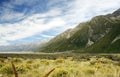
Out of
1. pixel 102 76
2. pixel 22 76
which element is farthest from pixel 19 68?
pixel 102 76

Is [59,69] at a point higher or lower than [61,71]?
higher

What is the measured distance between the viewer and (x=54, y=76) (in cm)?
1484

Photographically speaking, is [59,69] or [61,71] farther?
[59,69]

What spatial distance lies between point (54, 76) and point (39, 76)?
1.27 m

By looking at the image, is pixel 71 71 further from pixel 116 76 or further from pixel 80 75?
pixel 116 76

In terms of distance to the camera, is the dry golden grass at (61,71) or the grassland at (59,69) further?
the dry golden grass at (61,71)

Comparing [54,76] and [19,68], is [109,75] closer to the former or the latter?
[54,76]

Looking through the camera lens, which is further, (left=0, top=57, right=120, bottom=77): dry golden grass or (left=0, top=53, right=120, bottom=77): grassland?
(left=0, top=57, right=120, bottom=77): dry golden grass

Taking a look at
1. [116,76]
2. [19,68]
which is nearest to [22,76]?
[19,68]

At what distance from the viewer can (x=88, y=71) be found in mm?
16266

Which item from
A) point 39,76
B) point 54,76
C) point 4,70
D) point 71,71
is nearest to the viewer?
point 39,76

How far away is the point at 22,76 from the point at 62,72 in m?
2.41

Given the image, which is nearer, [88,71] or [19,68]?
[88,71]

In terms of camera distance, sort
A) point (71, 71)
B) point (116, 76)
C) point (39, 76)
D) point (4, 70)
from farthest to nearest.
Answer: point (4, 70), point (71, 71), point (39, 76), point (116, 76)
